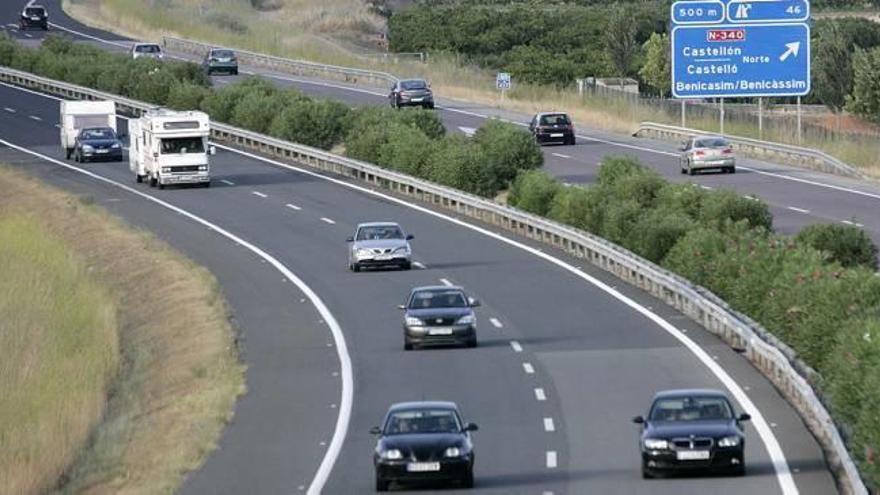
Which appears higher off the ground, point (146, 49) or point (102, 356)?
point (146, 49)

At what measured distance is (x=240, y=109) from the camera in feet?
308

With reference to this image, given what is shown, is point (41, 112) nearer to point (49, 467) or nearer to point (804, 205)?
point (804, 205)

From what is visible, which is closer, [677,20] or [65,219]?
[65,219]

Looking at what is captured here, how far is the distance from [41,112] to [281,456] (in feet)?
246

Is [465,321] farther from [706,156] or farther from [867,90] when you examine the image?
[867,90]

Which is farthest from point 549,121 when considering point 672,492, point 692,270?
point 672,492

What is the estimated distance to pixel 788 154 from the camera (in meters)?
82.6

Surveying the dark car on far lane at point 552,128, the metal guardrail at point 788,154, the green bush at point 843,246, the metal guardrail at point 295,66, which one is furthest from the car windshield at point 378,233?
the metal guardrail at point 295,66

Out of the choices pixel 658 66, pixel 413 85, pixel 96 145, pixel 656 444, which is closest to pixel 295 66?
pixel 413 85

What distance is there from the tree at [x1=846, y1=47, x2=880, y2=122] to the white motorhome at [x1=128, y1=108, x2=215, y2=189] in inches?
1743

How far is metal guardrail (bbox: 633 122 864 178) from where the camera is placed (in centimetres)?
7875

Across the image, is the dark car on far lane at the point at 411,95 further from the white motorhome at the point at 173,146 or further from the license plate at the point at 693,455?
the license plate at the point at 693,455

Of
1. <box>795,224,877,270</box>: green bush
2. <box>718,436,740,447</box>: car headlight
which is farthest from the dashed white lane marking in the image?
<box>795,224,877,270</box>: green bush

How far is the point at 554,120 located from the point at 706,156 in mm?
13550
